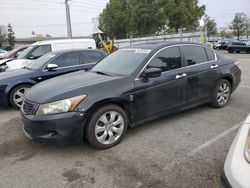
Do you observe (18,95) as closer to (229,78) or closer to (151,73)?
(151,73)

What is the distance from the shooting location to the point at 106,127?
3895 mm

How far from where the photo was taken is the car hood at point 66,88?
3703mm

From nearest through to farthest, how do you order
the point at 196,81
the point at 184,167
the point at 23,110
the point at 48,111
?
1. the point at 184,167
2. the point at 48,111
3. the point at 23,110
4. the point at 196,81

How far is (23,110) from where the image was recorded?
3998 millimetres

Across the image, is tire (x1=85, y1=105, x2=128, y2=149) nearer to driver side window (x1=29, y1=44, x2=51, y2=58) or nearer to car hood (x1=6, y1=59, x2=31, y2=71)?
car hood (x1=6, y1=59, x2=31, y2=71)

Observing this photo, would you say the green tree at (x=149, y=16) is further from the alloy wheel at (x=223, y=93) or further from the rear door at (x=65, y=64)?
the alloy wheel at (x=223, y=93)

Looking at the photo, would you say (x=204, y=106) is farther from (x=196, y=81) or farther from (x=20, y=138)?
(x=20, y=138)

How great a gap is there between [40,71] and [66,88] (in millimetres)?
3097

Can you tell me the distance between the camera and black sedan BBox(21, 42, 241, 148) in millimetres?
3617

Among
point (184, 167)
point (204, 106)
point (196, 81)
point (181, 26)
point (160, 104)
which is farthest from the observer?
point (181, 26)

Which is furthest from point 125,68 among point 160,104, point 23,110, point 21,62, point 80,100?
point 21,62

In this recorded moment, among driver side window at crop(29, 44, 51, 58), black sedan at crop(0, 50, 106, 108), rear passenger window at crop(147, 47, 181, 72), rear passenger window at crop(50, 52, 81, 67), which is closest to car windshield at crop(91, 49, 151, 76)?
rear passenger window at crop(147, 47, 181, 72)

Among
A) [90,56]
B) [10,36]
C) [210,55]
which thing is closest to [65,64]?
Result: [90,56]

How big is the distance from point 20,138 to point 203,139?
3104 millimetres
